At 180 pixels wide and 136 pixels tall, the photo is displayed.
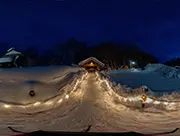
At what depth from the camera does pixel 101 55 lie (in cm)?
4575

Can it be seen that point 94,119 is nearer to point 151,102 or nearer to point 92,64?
point 151,102

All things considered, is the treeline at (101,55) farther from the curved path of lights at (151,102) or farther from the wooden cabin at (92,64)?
the curved path of lights at (151,102)

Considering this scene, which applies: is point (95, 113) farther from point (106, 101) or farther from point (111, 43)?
point (111, 43)

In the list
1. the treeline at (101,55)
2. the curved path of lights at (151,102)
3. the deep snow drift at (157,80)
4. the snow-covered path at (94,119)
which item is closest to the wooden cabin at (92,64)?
the treeline at (101,55)

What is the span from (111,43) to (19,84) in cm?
3891

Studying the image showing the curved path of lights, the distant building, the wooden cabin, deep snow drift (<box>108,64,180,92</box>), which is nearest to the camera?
the curved path of lights

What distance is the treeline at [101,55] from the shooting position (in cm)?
4534

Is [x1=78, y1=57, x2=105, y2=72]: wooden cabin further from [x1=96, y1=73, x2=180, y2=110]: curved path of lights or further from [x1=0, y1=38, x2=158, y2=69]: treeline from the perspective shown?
[x1=96, y1=73, x2=180, y2=110]: curved path of lights

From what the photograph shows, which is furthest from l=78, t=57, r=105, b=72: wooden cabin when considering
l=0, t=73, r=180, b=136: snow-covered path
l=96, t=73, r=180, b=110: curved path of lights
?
l=0, t=73, r=180, b=136: snow-covered path

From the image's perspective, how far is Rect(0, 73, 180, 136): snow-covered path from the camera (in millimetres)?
6768

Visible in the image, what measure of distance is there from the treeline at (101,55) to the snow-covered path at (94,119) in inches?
1384

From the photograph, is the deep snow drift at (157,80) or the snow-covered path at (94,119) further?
the deep snow drift at (157,80)

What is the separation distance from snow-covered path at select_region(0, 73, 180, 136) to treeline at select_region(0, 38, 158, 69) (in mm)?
35147

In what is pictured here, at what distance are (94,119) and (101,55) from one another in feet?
126
